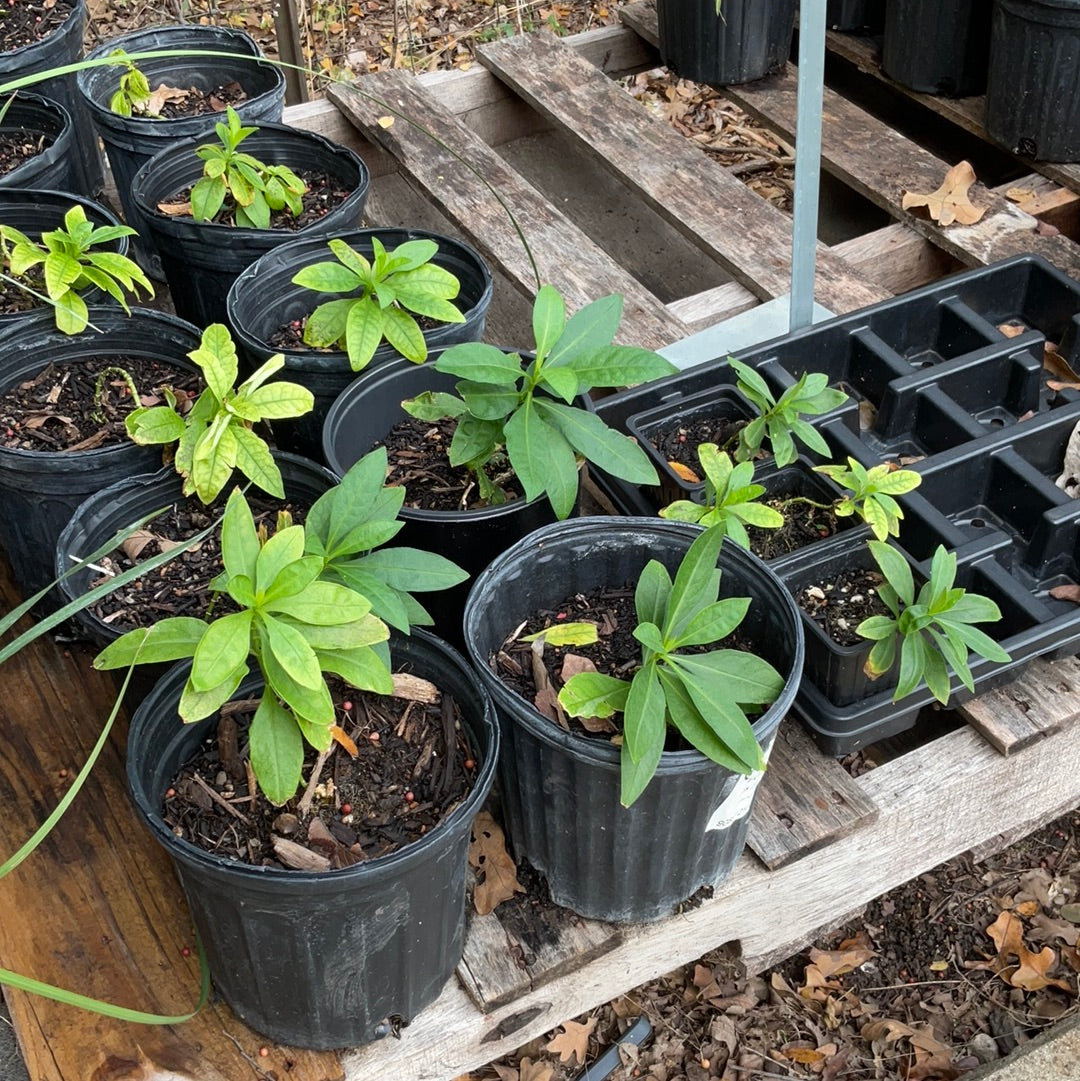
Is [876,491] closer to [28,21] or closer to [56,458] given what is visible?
[56,458]

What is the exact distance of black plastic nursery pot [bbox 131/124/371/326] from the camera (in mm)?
2146

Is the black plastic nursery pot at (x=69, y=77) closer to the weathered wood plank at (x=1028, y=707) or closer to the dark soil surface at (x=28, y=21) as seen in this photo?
the dark soil surface at (x=28, y=21)

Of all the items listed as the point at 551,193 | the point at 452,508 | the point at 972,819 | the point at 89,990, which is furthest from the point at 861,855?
the point at 551,193

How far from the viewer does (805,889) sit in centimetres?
164

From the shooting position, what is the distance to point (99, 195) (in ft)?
9.45

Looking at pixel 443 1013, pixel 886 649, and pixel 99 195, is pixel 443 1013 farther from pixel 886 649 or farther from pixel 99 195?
pixel 99 195

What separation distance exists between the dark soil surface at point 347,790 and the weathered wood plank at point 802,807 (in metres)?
0.44

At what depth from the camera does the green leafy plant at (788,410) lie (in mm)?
1743

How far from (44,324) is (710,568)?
4.00 feet

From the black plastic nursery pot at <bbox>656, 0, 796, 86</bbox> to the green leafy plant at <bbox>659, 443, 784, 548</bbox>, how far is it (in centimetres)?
158

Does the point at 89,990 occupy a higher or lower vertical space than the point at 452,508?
lower

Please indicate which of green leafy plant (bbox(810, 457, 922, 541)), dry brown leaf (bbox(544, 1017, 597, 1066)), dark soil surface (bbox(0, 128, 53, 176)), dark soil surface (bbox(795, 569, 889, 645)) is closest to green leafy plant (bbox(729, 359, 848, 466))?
green leafy plant (bbox(810, 457, 922, 541))

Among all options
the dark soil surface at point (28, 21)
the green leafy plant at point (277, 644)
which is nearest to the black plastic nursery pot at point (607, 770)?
the green leafy plant at point (277, 644)

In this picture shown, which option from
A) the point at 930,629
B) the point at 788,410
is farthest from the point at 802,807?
the point at 788,410
